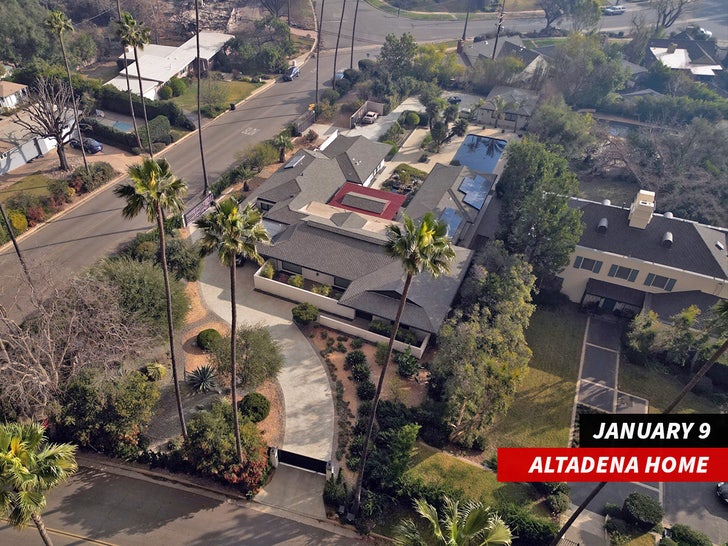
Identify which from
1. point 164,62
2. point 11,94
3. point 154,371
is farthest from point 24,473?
point 164,62

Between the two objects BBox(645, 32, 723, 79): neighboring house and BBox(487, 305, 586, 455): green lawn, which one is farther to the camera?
BBox(645, 32, 723, 79): neighboring house

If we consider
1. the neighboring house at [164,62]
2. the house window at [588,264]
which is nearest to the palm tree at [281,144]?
the neighboring house at [164,62]

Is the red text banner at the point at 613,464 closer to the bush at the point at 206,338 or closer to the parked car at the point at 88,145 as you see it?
the bush at the point at 206,338

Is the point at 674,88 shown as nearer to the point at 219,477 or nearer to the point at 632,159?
the point at 632,159

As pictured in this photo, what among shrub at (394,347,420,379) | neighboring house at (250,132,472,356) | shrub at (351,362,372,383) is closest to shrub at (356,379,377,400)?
shrub at (351,362,372,383)

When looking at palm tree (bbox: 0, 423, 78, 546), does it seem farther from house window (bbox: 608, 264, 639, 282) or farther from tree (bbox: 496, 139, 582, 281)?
house window (bbox: 608, 264, 639, 282)

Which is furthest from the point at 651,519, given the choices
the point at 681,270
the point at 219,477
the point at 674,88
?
the point at 674,88
